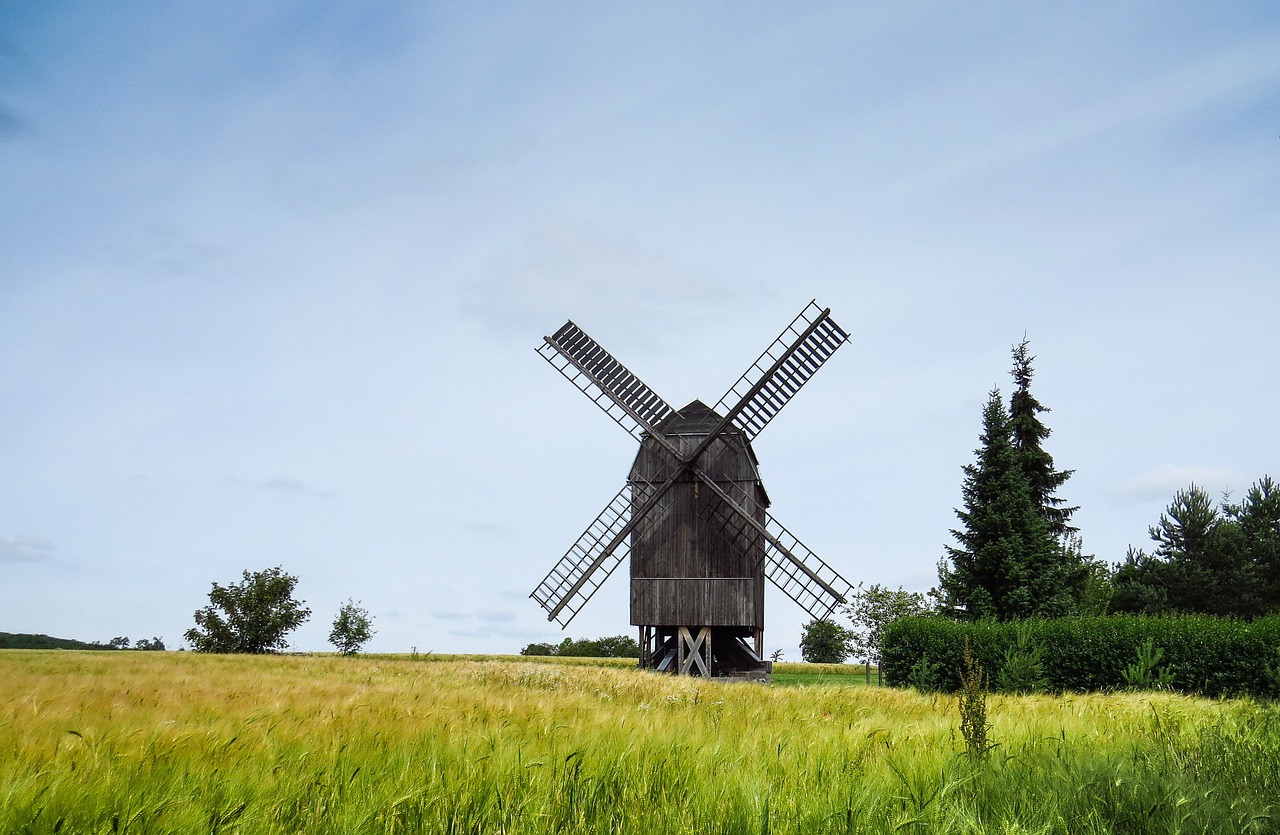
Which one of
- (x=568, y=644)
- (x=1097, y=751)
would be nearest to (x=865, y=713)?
(x=1097, y=751)

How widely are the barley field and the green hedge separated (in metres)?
15.0

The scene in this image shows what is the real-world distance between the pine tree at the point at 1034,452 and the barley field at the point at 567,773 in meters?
30.8

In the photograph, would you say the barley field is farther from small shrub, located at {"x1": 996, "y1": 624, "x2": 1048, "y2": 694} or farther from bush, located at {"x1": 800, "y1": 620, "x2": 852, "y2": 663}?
bush, located at {"x1": 800, "y1": 620, "x2": 852, "y2": 663}

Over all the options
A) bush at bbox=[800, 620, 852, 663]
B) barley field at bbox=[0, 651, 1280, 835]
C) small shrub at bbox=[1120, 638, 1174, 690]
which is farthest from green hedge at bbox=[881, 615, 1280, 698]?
bush at bbox=[800, 620, 852, 663]

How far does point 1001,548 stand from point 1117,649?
31.4 ft

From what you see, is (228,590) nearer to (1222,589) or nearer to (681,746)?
(681,746)

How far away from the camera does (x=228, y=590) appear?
3306cm

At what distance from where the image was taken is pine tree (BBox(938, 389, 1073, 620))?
102ft

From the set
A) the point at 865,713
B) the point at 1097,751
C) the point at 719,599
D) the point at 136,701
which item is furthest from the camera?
the point at 719,599

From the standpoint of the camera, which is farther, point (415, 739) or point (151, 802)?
point (415, 739)

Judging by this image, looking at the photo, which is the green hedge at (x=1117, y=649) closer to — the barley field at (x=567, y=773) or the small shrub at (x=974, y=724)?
the barley field at (x=567, y=773)

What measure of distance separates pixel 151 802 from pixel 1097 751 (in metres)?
6.50

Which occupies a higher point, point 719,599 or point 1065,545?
point 1065,545

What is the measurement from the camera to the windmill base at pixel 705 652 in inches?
1016
